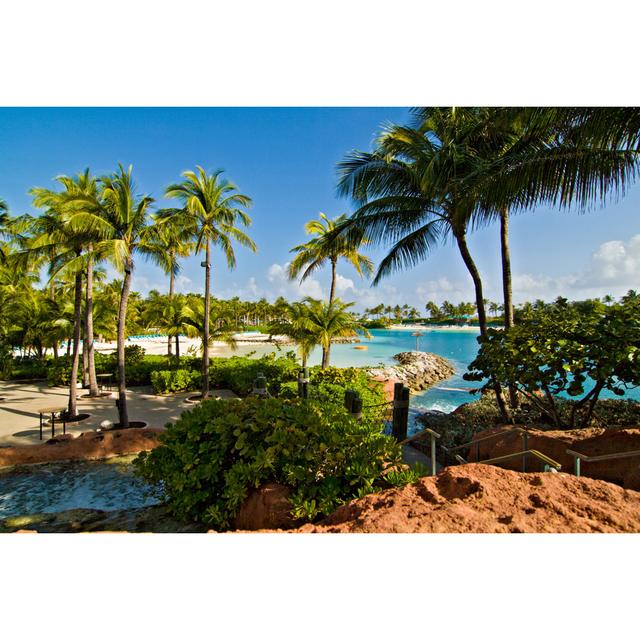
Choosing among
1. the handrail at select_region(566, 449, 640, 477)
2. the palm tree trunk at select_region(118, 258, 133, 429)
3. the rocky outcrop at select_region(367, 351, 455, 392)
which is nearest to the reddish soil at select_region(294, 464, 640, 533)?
the handrail at select_region(566, 449, 640, 477)

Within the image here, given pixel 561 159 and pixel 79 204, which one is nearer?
pixel 561 159

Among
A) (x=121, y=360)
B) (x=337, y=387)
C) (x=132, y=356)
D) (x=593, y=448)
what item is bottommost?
(x=132, y=356)

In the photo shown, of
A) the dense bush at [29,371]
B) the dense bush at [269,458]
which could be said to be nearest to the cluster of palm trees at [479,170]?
the dense bush at [269,458]

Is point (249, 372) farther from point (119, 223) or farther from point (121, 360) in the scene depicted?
point (119, 223)

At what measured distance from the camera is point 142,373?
13.4m

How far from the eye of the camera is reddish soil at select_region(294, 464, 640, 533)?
1.93m

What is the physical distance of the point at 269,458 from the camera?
2834 mm

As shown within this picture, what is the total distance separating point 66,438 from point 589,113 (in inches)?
392

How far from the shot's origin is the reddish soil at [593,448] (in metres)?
3.15

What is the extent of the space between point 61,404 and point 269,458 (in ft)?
35.7

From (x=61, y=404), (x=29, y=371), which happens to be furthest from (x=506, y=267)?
(x=29, y=371)

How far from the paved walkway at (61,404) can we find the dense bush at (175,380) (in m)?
0.32

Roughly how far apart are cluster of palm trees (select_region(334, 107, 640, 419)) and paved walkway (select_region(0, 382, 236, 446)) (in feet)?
22.6

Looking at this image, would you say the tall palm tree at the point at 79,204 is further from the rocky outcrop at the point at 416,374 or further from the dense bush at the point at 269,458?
the rocky outcrop at the point at 416,374
